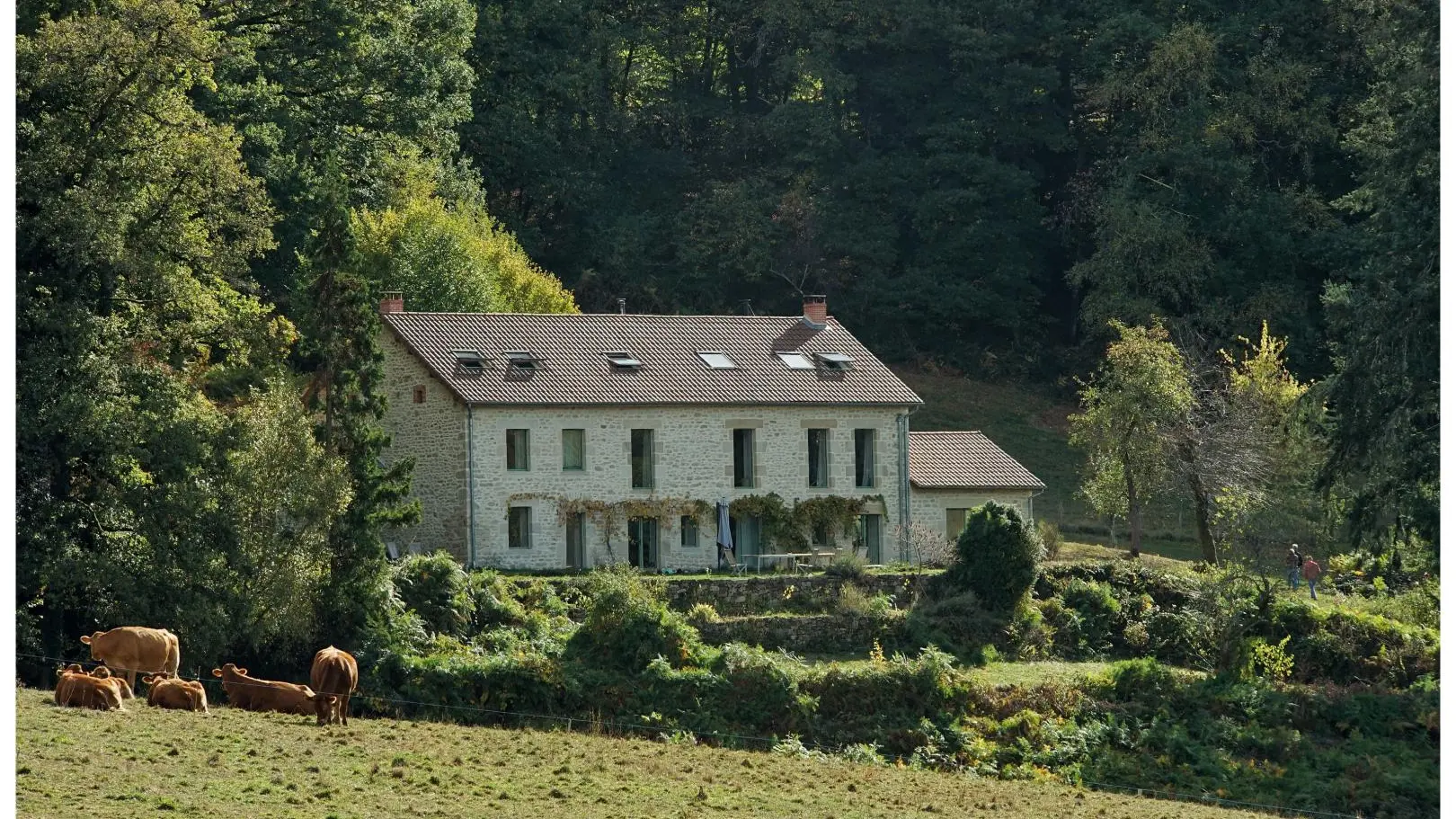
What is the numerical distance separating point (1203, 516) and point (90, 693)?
34288 millimetres

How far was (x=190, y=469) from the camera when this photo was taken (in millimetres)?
33531

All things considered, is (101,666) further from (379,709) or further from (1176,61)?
(1176,61)

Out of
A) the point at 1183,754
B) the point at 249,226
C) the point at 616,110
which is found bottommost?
the point at 1183,754


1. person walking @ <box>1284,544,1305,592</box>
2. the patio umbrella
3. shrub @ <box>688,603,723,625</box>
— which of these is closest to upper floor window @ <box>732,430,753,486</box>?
the patio umbrella

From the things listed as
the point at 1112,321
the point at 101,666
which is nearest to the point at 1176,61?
the point at 1112,321

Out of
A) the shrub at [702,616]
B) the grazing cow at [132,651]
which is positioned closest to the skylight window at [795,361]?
the shrub at [702,616]

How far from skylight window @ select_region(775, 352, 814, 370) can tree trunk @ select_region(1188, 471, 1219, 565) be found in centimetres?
1056

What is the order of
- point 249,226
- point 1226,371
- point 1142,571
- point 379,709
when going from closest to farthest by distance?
point 379,709, point 249,226, point 1142,571, point 1226,371

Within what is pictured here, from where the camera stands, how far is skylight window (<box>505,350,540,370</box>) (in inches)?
1774

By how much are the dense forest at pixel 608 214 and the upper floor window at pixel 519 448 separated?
4.54m

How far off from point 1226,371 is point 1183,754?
116ft

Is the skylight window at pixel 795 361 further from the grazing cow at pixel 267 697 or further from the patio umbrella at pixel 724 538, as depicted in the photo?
the grazing cow at pixel 267 697

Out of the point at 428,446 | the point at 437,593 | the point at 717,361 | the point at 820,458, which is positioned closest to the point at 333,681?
the point at 437,593

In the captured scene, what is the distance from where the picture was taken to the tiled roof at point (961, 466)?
159 feet
